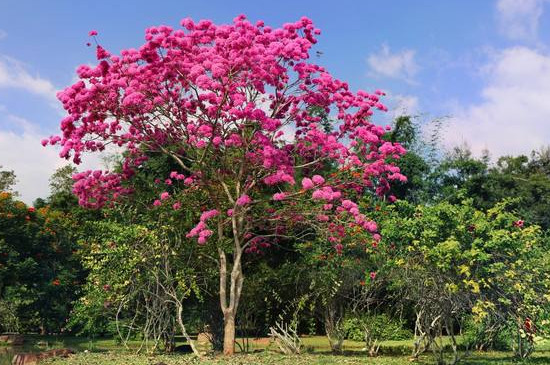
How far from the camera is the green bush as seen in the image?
16656 mm

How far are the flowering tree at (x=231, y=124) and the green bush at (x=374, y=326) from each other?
103 inches

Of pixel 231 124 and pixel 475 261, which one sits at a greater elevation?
pixel 231 124

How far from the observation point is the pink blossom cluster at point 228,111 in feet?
43.7

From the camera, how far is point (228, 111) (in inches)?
520

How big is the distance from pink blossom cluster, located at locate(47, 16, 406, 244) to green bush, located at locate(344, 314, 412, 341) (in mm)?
3555

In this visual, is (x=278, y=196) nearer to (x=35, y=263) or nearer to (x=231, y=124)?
(x=231, y=124)

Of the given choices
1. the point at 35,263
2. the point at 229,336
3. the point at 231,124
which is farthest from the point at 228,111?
the point at 35,263

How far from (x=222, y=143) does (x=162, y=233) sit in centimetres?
278

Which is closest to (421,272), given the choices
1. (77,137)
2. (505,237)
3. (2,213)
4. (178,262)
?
(505,237)

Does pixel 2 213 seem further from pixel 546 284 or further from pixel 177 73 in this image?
pixel 546 284

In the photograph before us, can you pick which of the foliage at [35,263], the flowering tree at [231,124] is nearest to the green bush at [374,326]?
the flowering tree at [231,124]

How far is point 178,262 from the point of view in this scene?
15398 mm

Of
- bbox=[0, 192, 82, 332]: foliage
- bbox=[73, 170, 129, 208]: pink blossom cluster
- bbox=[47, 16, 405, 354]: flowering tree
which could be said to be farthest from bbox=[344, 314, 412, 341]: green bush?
bbox=[0, 192, 82, 332]: foliage

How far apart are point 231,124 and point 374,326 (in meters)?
7.24
